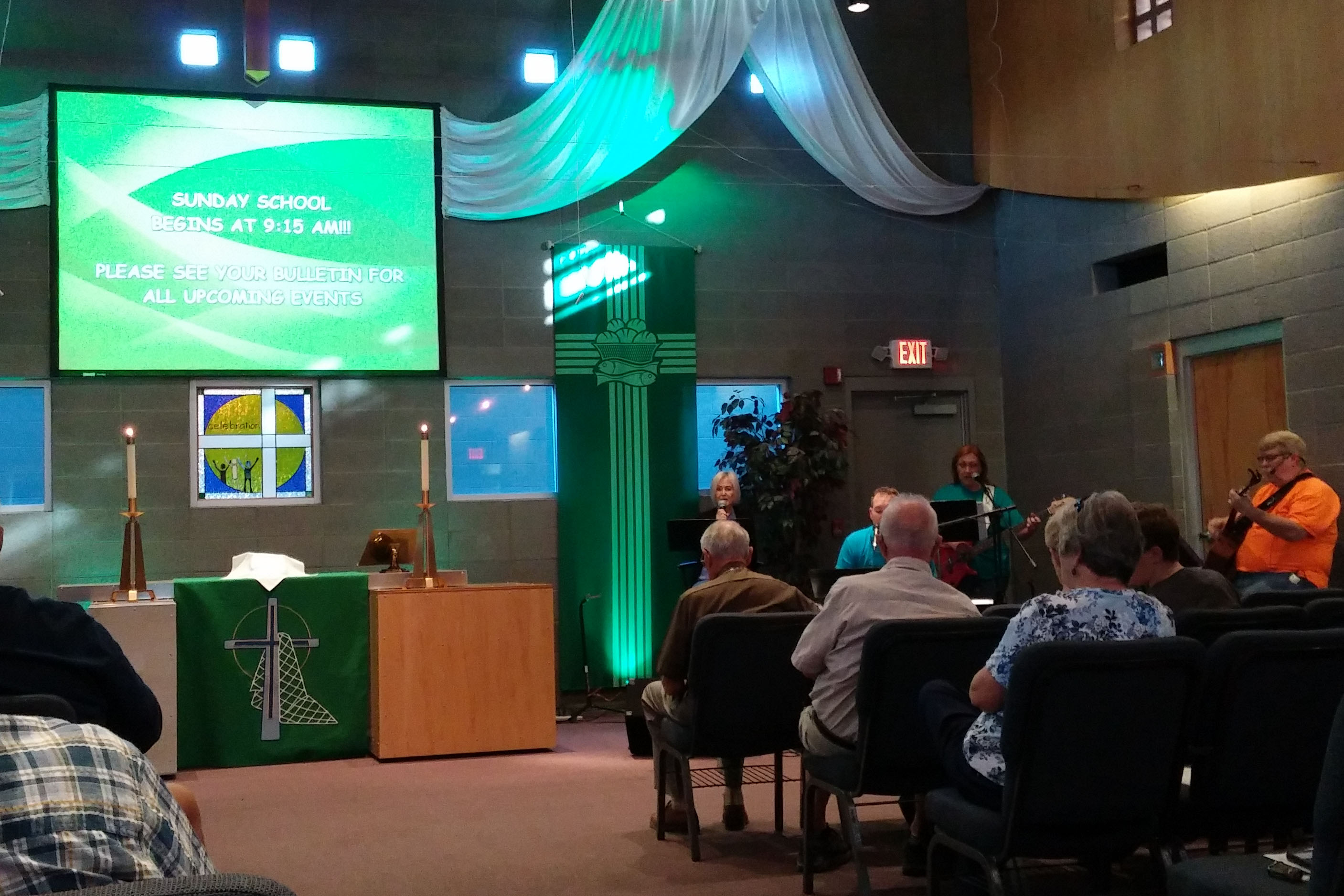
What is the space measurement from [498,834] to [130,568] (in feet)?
9.35

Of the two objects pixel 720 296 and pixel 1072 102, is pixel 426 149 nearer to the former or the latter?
pixel 720 296

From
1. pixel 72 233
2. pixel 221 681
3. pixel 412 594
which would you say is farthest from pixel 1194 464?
pixel 72 233

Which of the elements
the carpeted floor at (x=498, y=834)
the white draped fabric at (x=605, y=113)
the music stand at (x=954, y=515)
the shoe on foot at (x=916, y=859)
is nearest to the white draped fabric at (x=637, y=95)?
the white draped fabric at (x=605, y=113)

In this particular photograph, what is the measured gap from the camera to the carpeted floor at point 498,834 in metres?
3.84

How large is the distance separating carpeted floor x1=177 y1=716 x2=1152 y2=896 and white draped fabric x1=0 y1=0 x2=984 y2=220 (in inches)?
144

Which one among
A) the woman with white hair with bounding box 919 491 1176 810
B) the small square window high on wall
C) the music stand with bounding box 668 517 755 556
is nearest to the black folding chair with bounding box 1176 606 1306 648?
the woman with white hair with bounding box 919 491 1176 810

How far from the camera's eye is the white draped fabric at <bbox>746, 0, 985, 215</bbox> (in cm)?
816

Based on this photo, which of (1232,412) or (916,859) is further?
(1232,412)

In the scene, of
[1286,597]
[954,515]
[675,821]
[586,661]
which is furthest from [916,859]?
[586,661]

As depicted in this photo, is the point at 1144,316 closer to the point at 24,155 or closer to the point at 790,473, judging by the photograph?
the point at 790,473

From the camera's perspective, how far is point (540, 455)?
8344mm

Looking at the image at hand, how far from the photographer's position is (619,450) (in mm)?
8336

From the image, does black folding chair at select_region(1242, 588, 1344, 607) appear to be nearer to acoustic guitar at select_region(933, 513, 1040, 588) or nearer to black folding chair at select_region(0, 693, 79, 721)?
acoustic guitar at select_region(933, 513, 1040, 588)

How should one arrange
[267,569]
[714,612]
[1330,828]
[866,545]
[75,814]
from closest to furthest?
[75,814], [1330,828], [714,612], [267,569], [866,545]
